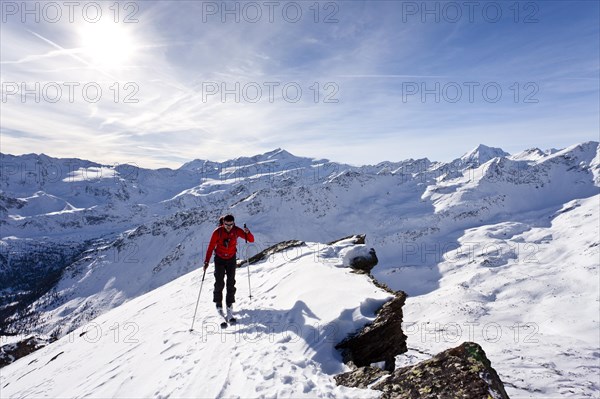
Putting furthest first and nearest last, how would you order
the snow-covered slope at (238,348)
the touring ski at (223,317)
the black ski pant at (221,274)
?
the black ski pant at (221,274) < the touring ski at (223,317) < the snow-covered slope at (238,348)

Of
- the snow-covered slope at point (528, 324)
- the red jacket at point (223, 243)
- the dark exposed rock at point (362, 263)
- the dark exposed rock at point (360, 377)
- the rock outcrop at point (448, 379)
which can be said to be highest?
the red jacket at point (223, 243)

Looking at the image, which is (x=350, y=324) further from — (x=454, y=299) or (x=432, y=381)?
(x=454, y=299)

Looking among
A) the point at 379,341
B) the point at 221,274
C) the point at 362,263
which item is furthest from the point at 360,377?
the point at 362,263

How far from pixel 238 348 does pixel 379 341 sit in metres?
4.47

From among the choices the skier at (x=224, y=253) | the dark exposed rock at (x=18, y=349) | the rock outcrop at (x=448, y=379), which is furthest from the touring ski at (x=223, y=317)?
the dark exposed rock at (x=18, y=349)

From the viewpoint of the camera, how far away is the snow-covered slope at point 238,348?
28.0 ft

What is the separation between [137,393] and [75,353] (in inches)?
411

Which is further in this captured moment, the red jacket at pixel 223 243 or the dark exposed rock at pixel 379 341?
the red jacket at pixel 223 243

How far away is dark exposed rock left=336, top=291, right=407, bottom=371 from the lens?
33.5ft

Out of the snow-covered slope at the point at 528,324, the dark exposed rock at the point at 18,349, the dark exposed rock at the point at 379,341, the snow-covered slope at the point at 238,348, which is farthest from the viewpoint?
the snow-covered slope at the point at 528,324

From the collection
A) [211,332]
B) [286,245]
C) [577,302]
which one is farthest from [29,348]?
[577,302]

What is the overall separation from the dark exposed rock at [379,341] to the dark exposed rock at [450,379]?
311 centimetres

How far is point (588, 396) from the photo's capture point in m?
75.6

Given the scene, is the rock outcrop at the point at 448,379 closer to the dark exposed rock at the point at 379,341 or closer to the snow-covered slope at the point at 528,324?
the dark exposed rock at the point at 379,341
